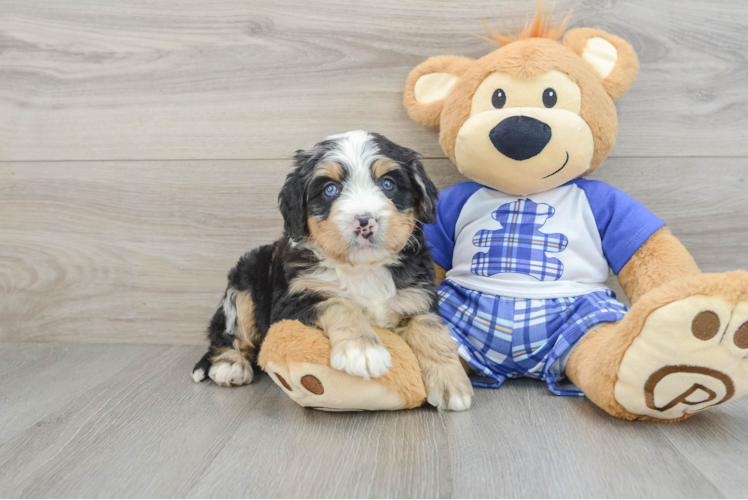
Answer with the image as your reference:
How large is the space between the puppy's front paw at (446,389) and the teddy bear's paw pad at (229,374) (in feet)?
2.31

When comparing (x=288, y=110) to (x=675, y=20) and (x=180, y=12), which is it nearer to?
(x=180, y=12)

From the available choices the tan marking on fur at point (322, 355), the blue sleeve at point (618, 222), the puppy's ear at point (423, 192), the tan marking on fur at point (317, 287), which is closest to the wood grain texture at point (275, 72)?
the blue sleeve at point (618, 222)

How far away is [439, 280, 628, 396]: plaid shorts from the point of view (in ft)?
5.41

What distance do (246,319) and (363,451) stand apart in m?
0.83

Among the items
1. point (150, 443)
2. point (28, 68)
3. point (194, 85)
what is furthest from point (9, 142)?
point (150, 443)

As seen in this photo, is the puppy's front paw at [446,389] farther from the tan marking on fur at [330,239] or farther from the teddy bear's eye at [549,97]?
the teddy bear's eye at [549,97]

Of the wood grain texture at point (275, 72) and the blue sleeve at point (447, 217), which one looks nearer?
the blue sleeve at point (447, 217)

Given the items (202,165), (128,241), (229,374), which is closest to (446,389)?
(229,374)

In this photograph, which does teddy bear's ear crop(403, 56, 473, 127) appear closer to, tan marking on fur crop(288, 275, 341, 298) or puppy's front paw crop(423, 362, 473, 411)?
tan marking on fur crop(288, 275, 341, 298)

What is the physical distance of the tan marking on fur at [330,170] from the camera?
4.96 feet

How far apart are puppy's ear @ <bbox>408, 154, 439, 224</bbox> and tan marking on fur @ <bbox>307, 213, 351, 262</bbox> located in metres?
0.30

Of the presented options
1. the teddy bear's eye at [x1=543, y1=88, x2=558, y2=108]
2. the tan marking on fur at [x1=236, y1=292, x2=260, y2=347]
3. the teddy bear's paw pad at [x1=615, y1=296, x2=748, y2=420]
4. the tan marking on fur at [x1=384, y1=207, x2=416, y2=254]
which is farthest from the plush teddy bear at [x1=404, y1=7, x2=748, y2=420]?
the tan marking on fur at [x1=236, y1=292, x2=260, y2=347]

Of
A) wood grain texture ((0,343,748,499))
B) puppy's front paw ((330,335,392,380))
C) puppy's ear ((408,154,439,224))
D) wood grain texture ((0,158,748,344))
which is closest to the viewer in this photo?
wood grain texture ((0,343,748,499))

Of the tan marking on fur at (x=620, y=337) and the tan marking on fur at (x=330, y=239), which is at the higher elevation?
the tan marking on fur at (x=330, y=239)
